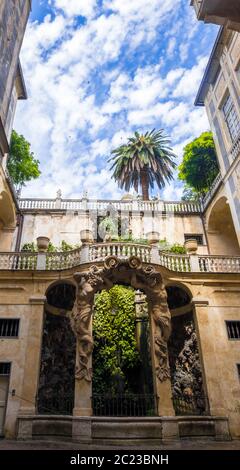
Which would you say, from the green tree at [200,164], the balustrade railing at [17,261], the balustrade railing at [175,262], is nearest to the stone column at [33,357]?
the balustrade railing at [17,261]

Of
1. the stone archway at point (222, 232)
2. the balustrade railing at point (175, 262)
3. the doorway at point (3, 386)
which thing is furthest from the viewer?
the stone archway at point (222, 232)

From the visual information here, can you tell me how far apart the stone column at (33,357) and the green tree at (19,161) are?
50.1 feet

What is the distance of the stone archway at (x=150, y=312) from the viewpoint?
45.6 ft

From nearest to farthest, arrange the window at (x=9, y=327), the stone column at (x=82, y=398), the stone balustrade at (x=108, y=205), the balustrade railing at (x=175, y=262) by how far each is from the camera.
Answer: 1. the stone column at (x=82, y=398)
2. the window at (x=9, y=327)
3. the balustrade railing at (x=175, y=262)
4. the stone balustrade at (x=108, y=205)

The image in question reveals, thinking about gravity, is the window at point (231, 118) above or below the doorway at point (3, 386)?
above

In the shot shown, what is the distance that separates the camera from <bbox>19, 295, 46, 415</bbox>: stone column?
13.8 meters

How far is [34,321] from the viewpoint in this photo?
601 inches

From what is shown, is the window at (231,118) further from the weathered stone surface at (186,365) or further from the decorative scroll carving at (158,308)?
the weathered stone surface at (186,365)

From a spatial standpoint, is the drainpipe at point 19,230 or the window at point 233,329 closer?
the window at point 233,329

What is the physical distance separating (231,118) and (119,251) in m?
12.1

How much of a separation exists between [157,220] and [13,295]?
43.3 feet

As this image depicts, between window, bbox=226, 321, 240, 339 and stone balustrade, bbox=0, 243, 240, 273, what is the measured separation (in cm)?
254

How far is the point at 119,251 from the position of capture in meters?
16.5

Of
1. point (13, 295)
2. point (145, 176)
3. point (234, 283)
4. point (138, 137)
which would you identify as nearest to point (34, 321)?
point (13, 295)
